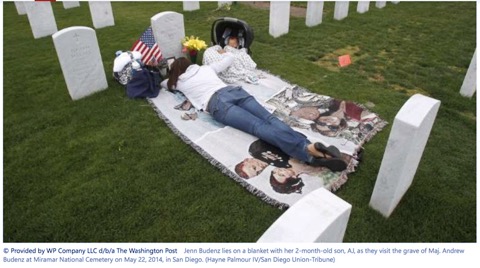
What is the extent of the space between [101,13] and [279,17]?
→ 4.70 m

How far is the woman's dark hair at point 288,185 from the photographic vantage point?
3.50 m

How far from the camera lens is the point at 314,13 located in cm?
873

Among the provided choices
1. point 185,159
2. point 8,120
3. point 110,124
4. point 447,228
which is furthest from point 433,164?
point 8,120

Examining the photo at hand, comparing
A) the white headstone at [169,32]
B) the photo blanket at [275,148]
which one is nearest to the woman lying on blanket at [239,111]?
the photo blanket at [275,148]

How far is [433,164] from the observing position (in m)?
3.82

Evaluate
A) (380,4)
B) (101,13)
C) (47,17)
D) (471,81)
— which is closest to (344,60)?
(471,81)

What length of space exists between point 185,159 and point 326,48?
4.91 metres

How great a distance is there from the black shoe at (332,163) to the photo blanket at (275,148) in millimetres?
105

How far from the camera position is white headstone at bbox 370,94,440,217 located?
8.32ft

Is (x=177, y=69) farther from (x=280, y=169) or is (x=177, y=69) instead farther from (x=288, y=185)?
(x=288, y=185)

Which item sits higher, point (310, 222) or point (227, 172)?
point (310, 222)

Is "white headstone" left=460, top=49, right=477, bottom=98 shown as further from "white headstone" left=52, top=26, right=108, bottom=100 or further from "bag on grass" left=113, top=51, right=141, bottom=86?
"white headstone" left=52, top=26, right=108, bottom=100

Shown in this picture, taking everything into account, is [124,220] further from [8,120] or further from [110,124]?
[8,120]

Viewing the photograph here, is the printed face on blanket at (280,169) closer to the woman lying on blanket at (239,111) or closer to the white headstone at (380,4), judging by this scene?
the woman lying on blanket at (239,111)
